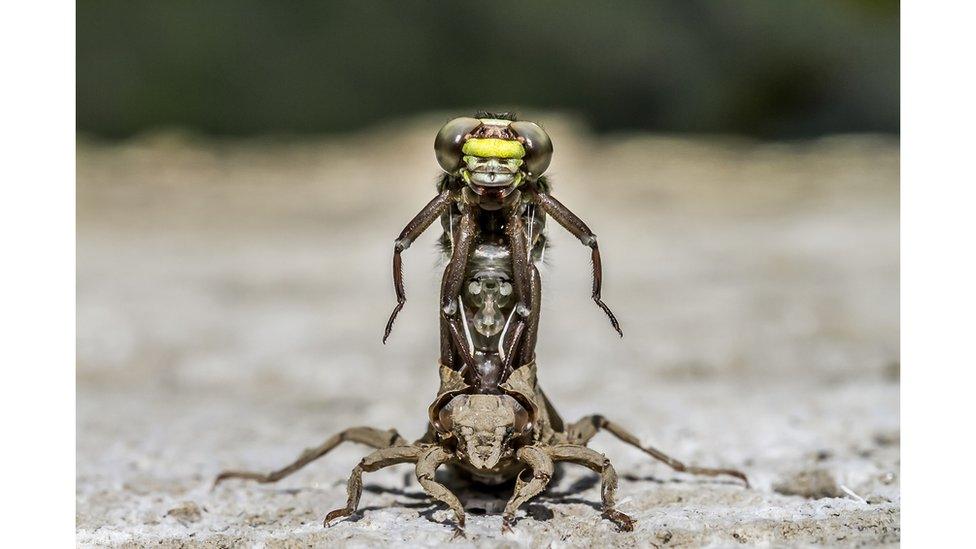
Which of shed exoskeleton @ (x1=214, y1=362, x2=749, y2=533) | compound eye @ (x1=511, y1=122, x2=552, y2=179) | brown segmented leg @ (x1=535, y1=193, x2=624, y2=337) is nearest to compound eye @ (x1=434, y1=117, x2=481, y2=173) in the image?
compound eye @ (x1=511, y1=122, x2=552, y2=179)

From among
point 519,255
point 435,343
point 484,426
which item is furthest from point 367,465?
point 435,343

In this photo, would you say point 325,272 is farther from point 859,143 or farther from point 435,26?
point 859,143

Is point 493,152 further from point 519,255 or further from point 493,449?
point 493,449

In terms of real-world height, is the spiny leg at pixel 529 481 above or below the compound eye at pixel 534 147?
below

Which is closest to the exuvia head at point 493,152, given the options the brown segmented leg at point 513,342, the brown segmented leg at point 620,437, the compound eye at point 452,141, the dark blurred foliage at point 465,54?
the compound eye at point 452,141

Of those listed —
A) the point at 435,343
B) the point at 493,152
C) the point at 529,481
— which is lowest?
the point at 529,481

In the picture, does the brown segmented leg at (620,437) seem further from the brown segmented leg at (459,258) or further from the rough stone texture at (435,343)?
the brown segmented leg at (459,258)
